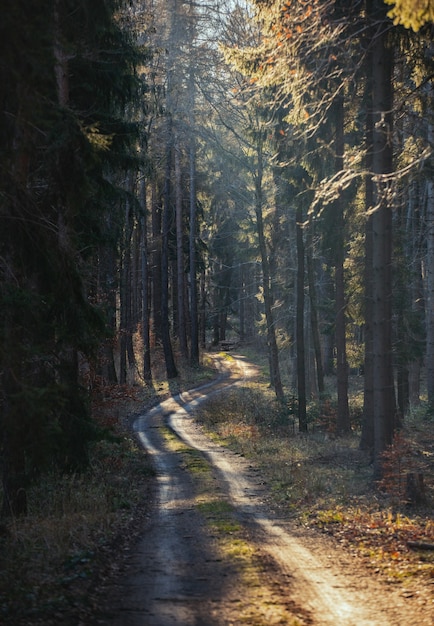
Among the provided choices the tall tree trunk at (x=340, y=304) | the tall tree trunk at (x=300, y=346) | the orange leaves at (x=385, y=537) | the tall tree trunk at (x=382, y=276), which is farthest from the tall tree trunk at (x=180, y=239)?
the orange leaves at (x=385, y=537)

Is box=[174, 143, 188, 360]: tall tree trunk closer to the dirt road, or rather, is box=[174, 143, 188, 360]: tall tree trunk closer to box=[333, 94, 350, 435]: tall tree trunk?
box=[333, 94, 350, 435]: tall tree trunk

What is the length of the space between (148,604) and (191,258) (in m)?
38.4

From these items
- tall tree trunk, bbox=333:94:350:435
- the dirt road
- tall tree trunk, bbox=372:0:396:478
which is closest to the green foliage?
the dirt road

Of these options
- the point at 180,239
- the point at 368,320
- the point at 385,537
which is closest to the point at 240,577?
the point at 385,537

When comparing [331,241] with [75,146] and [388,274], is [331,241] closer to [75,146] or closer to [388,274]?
[388,274]

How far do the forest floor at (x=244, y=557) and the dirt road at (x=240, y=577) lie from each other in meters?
0.02

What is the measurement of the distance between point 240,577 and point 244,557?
947mm

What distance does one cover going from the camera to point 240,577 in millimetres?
8047

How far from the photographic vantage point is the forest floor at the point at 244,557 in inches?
266

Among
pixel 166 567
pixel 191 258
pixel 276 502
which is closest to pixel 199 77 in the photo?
pixel 191 258

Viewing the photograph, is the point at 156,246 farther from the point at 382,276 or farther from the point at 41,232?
the point at 41,232

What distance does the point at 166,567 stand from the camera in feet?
28.4

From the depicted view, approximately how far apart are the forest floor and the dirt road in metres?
0.02

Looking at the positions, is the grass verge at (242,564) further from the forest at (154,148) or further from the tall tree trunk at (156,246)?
the tall tree trunk at (156,246)
